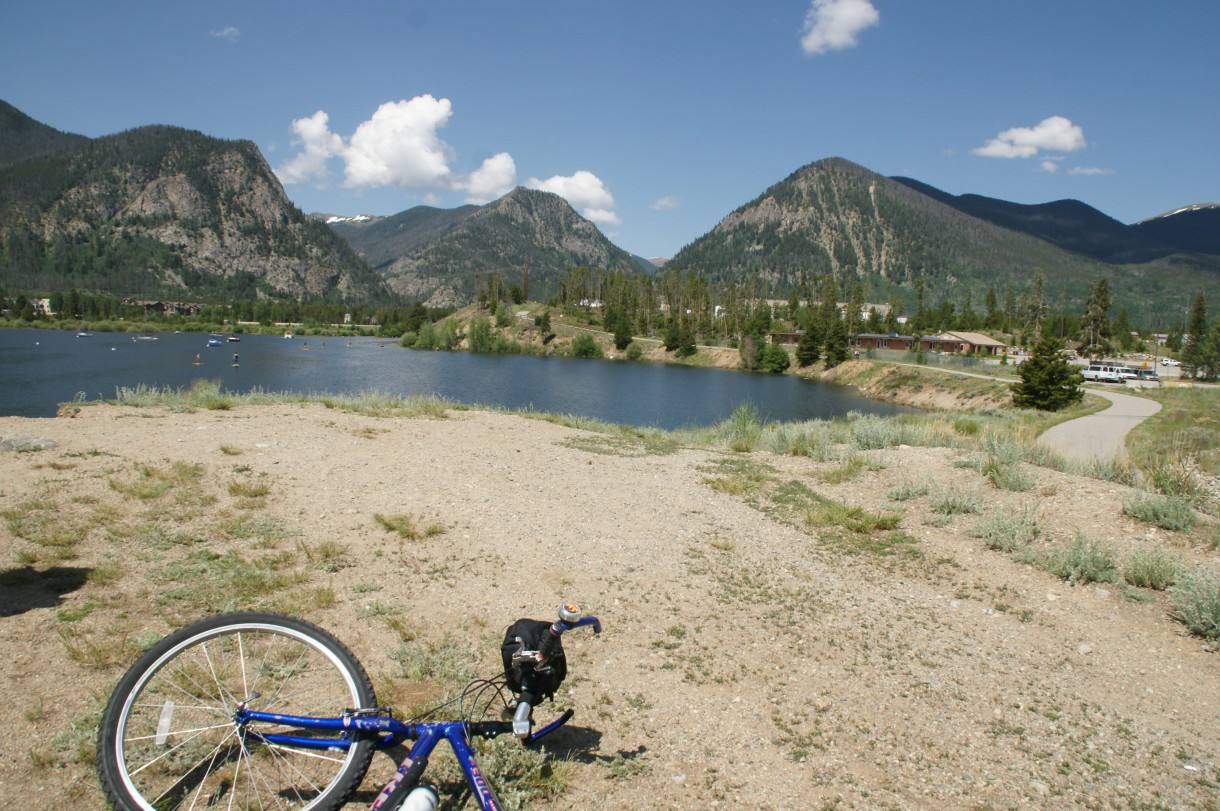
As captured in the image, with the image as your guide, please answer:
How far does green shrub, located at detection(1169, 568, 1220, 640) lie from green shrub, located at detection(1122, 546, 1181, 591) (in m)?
0.30

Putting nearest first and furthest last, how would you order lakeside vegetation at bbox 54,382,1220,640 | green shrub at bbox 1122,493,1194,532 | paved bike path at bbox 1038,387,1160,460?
lakeside vegetation at bbox 54,382,1220,640 < green shrub at bbox 1122,493,1194,532 < paved bike path at bbox 1038,387,1160,460

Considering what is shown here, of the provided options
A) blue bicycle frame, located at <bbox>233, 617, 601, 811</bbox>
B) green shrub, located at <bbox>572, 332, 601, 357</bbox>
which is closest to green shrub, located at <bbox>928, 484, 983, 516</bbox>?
blue bicycle frame, located at <bbox>233, 617, 601, 811</bbox>

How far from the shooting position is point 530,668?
312 cm

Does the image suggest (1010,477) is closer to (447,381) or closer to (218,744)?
(218,744)

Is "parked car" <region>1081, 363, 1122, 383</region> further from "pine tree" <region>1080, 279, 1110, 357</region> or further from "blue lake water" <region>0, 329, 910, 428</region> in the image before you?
"pine tree" <region>1080, 279, 1110, 357</region>

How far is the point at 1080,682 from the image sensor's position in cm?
529

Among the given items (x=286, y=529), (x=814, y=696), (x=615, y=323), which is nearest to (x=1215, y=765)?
(x=814, y=696)

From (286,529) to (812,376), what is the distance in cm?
8407

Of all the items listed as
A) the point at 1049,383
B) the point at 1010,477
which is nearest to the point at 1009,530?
the point at 1010,477

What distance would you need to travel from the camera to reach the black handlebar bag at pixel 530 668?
3.12 m

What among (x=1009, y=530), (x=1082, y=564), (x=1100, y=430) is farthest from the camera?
(x=1100, y=430)

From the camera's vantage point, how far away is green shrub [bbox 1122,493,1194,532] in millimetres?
8289

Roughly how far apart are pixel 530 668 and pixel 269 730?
4.34 feet

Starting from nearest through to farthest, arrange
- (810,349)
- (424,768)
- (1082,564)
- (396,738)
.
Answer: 1. (424,768)
2. (396,738)
3. (1082,564)
4. (810,349)
